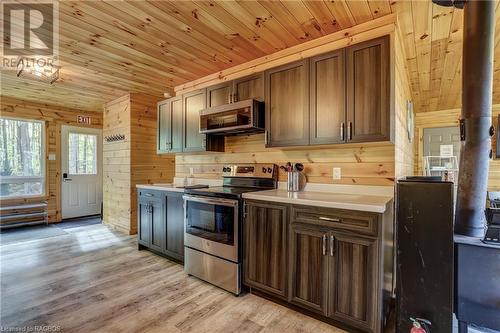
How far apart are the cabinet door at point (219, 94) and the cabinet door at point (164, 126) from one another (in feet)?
2.88

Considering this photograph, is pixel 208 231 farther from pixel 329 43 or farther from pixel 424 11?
pixel 424 11

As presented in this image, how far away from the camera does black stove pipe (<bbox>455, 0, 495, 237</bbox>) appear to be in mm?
1649

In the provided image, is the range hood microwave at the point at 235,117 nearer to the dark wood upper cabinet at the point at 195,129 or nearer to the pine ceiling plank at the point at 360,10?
the dark wood upper cabinet at the point at 195,129

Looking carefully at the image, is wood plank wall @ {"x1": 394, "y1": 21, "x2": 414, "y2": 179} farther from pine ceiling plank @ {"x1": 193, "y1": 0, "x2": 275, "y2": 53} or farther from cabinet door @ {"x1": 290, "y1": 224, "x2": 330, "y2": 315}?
pine ceiling plank @ {"x1": 193, "y1": 0, "x2": 275, "y2": 53}

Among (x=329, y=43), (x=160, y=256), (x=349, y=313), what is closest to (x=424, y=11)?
(x=329, y=43)

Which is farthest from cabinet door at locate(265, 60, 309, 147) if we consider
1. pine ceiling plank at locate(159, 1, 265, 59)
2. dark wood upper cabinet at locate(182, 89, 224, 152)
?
dark wood upper cabinet at locate(182, 89, 224, 152)

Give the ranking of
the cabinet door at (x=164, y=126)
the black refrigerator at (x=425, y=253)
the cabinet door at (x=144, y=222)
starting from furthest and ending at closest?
the cabinet door at (x=164, y=126) → the cabinet door at (x=144, y=222) → the black refrigerator at (x=425, y=253)

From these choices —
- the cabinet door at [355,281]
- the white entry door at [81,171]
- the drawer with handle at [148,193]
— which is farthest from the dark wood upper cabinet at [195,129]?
the white entry door at [81,171]

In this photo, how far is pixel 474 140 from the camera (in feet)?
5.50

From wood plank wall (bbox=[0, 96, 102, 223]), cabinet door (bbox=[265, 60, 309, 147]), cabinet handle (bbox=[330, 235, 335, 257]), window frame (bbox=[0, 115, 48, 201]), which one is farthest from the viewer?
wood plank wall (bbox=[0, 96, 102, 223])

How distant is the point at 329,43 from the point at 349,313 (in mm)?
2314

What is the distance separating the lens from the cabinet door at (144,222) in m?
3.52

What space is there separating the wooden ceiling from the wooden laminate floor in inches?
97.8

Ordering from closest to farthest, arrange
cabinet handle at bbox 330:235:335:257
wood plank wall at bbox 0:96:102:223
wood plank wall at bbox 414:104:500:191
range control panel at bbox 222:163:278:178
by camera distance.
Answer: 1. cabinet handle at bbox 330:235:335:257
2. range control panel at bbox 222:163:278:178
3. wood plank wall at bbox 0:96:102:223
4. wood plank wall at bbox 414:104:500:191
